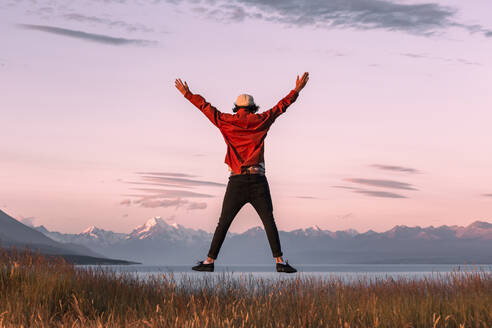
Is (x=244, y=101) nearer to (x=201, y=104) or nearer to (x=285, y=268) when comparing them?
(x=201, y=104)

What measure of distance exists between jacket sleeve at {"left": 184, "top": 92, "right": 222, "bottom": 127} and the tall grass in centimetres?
314

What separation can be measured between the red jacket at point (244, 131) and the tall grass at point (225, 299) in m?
2.42

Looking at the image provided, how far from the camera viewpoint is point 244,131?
11242 millimetres

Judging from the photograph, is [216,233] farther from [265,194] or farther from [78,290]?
[78,290]

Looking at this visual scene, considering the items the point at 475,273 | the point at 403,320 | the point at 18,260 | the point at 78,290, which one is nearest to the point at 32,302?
the point at 78,290

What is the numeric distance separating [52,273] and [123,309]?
6.52 ft

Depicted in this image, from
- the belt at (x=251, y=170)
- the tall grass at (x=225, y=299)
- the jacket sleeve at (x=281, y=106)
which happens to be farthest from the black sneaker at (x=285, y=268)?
the jacket sleeve at (x=281, y=106)

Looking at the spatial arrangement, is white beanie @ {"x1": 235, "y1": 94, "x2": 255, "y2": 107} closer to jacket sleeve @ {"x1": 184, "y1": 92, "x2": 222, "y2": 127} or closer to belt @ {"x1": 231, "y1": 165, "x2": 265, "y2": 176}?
jacket sleeve @ {"x1": 184, "y1": 92, "x2": 222, "y2": 127}

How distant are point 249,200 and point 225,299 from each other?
1.97m

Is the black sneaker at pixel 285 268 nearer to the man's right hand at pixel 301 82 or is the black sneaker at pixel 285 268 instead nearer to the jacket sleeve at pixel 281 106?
the jacket sleeve at pixel 281 106

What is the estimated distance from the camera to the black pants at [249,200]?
1108cm

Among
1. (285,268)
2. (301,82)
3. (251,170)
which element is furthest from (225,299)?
(301,82)

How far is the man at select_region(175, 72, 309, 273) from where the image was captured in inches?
436

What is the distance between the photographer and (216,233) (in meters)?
11.4
